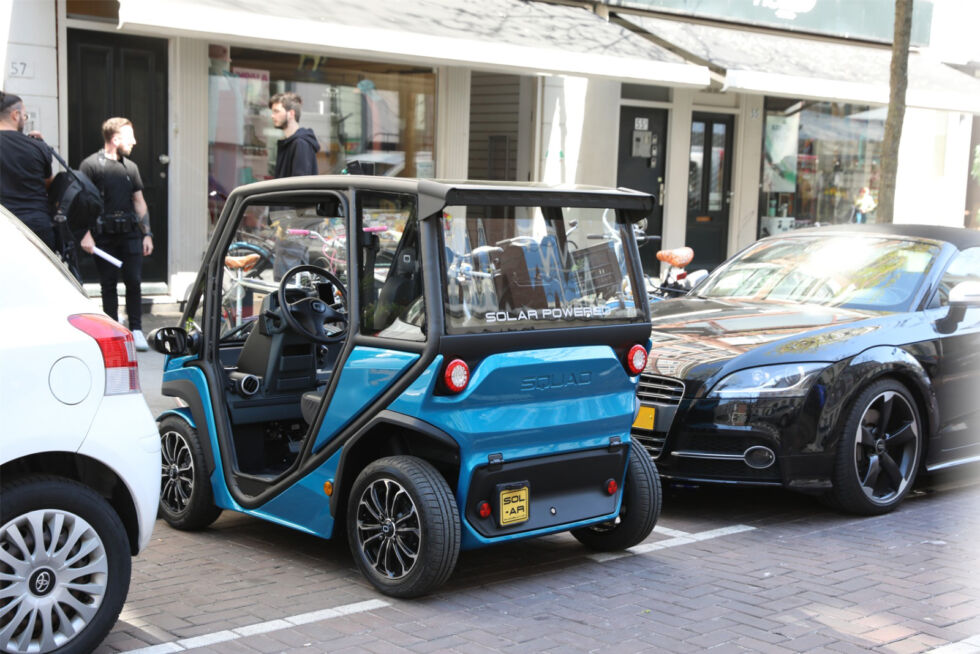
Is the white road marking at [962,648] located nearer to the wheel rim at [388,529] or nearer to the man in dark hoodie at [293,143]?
the wheel rim at [388,529]

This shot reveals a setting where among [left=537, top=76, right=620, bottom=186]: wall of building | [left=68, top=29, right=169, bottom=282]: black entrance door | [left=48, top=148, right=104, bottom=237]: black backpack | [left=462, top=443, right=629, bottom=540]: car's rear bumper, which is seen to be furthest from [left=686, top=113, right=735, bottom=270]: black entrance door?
[left=462, top=443, right=629, bottom=540]: car's rear bumper

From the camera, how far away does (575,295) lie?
197 inches

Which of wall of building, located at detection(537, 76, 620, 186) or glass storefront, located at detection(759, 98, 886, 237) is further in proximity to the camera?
glass storefront, located at detection(759, 98, 886, 237)

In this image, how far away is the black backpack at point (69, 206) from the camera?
28.8ft

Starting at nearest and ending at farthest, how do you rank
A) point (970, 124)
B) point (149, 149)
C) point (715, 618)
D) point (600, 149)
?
point (715, 618)
point (149, 149)
point (600, 149)
point (970, 124)

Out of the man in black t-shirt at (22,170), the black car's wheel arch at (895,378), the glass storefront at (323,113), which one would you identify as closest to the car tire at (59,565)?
the black car's wheel arch at (895,378)

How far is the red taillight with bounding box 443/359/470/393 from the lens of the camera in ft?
14.9

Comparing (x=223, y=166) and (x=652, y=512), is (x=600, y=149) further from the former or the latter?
(x=652, y=512)

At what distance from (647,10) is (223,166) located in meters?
6.77

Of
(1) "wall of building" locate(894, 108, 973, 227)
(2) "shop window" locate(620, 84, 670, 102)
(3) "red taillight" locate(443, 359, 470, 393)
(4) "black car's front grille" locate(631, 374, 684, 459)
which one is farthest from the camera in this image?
(1) "wall of building" locate(894, 108, 973, 227)

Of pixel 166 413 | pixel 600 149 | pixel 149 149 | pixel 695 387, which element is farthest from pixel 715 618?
pixel 600 149

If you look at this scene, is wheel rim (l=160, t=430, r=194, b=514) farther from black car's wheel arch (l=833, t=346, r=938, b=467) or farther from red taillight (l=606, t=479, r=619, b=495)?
black car's wheel arch (l=833, t=346, r=938, b=467)

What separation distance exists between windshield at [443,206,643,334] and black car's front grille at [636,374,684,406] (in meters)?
1.15

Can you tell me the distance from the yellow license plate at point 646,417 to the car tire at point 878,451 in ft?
3.28
